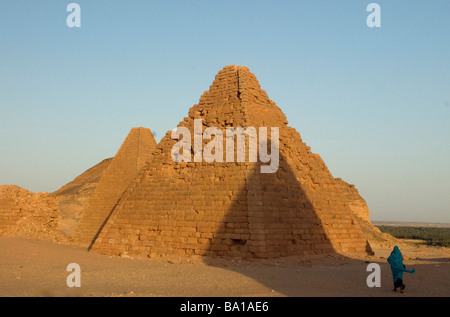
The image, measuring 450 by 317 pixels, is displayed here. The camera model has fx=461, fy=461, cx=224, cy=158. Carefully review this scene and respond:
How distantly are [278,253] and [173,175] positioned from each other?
4.40 m

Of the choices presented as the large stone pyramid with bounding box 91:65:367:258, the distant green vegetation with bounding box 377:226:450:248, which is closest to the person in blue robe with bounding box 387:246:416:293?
the large stone pyramid with bounding box 91:65:367:258

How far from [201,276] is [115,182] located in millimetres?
12311

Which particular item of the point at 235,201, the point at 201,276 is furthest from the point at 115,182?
the point at 201,276

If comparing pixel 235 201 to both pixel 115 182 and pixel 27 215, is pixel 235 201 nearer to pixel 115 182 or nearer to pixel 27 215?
pixel 115 182

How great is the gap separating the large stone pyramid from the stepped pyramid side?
5542 mm

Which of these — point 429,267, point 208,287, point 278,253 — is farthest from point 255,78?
point 208,287

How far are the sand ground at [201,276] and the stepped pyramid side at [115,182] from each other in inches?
249

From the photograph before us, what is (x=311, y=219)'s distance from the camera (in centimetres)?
1382

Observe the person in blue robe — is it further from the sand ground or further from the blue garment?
the sand ground

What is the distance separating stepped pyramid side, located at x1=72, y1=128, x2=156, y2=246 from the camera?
2034 centimetres

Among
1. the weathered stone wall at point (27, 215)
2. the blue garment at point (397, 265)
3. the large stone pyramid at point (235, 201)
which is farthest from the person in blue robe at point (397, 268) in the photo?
the weathered stone wall at point (27, 215)

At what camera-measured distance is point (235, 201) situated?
499 inches

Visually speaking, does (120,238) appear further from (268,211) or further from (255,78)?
(255,78)

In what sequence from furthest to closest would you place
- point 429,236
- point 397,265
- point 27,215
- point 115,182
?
point 429,236, point 115,182, point 27,215, point 397,265
